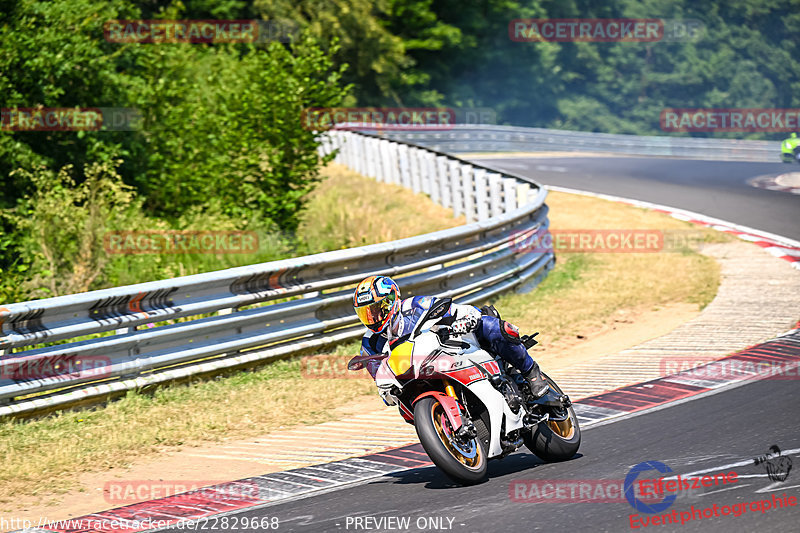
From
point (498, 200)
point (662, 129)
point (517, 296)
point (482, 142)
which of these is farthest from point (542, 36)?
point (517, 296)

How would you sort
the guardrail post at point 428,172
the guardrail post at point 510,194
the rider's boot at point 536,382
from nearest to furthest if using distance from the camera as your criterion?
the rider's boot at point 536,382
the guardrail post at point 510,194
the guardrail post at point 428,172

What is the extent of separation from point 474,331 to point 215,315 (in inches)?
158

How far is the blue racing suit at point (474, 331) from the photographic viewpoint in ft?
20.4

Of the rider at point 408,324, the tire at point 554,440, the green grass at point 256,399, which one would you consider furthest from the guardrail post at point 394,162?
the rider at point 408,324

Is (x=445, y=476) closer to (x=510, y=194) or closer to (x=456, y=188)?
(x=510, y=194)

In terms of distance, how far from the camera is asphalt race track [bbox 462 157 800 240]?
19.5m

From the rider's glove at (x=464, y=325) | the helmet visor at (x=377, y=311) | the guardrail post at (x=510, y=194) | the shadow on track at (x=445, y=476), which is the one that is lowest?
the shadow on track at (x=445, y=476)

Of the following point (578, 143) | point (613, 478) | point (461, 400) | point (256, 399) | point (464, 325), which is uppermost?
point (464, 325)

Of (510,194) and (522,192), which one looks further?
(510,194)

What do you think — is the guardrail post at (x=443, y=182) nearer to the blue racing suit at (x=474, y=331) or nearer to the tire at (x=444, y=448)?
the blue racing suit at (x=474, y=331)

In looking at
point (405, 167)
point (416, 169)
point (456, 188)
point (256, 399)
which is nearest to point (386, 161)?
point (405, 167)

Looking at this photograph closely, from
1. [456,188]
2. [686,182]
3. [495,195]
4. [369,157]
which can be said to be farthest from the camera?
[369,157]

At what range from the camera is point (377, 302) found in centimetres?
615

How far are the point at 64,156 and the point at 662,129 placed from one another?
196ft
